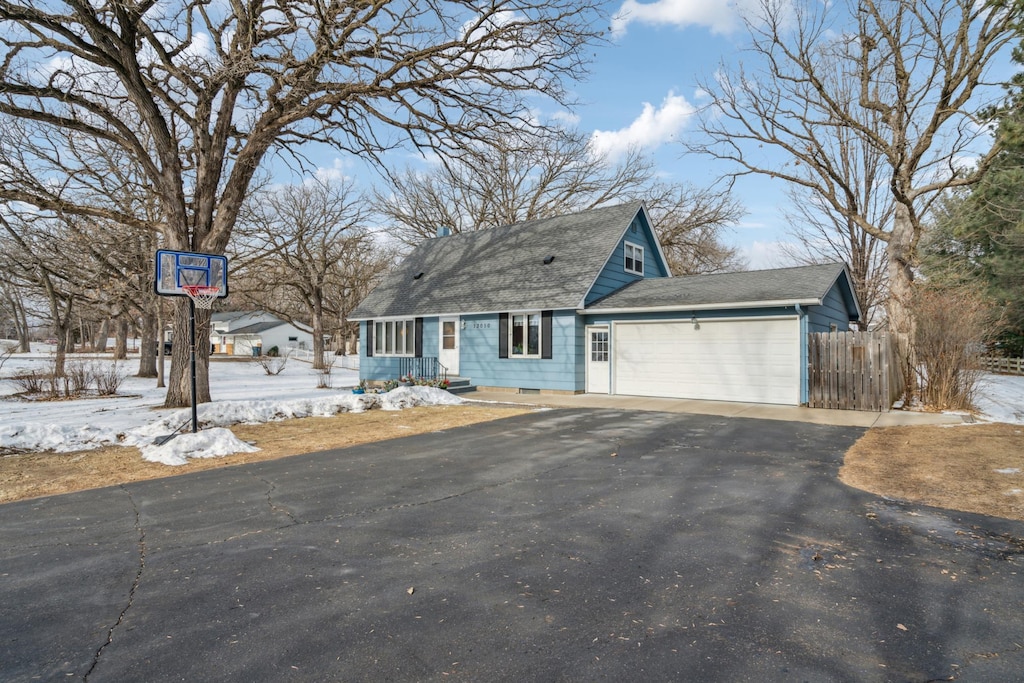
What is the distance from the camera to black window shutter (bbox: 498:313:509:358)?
16.7m

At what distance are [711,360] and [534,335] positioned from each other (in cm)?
515

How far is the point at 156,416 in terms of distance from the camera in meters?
11.0

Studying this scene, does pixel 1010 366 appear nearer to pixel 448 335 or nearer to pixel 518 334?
pixel 518 334

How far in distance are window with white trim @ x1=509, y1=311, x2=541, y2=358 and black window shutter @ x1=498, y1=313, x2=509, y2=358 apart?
11 cm

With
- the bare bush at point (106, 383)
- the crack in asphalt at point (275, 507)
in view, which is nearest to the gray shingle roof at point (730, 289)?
the crack in asphalt at point (275, 507)

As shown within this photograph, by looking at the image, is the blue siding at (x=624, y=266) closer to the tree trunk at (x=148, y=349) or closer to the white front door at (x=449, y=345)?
the white front door at (x=449, y=345)

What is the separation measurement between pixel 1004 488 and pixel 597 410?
7.46 m

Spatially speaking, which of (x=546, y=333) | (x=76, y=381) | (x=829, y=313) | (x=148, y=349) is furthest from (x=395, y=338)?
(x=829, y=313)

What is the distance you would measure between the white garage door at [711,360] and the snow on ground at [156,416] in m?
5.10

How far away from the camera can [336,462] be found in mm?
7023

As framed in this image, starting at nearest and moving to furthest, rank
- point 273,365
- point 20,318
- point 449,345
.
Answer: point 449,345
point 273,365
point 20,318

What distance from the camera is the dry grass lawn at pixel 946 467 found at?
17.2 ft

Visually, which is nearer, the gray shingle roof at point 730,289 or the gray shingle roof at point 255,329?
the gray shingle roof at point 730,289

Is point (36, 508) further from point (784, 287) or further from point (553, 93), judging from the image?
point (784, 287)
